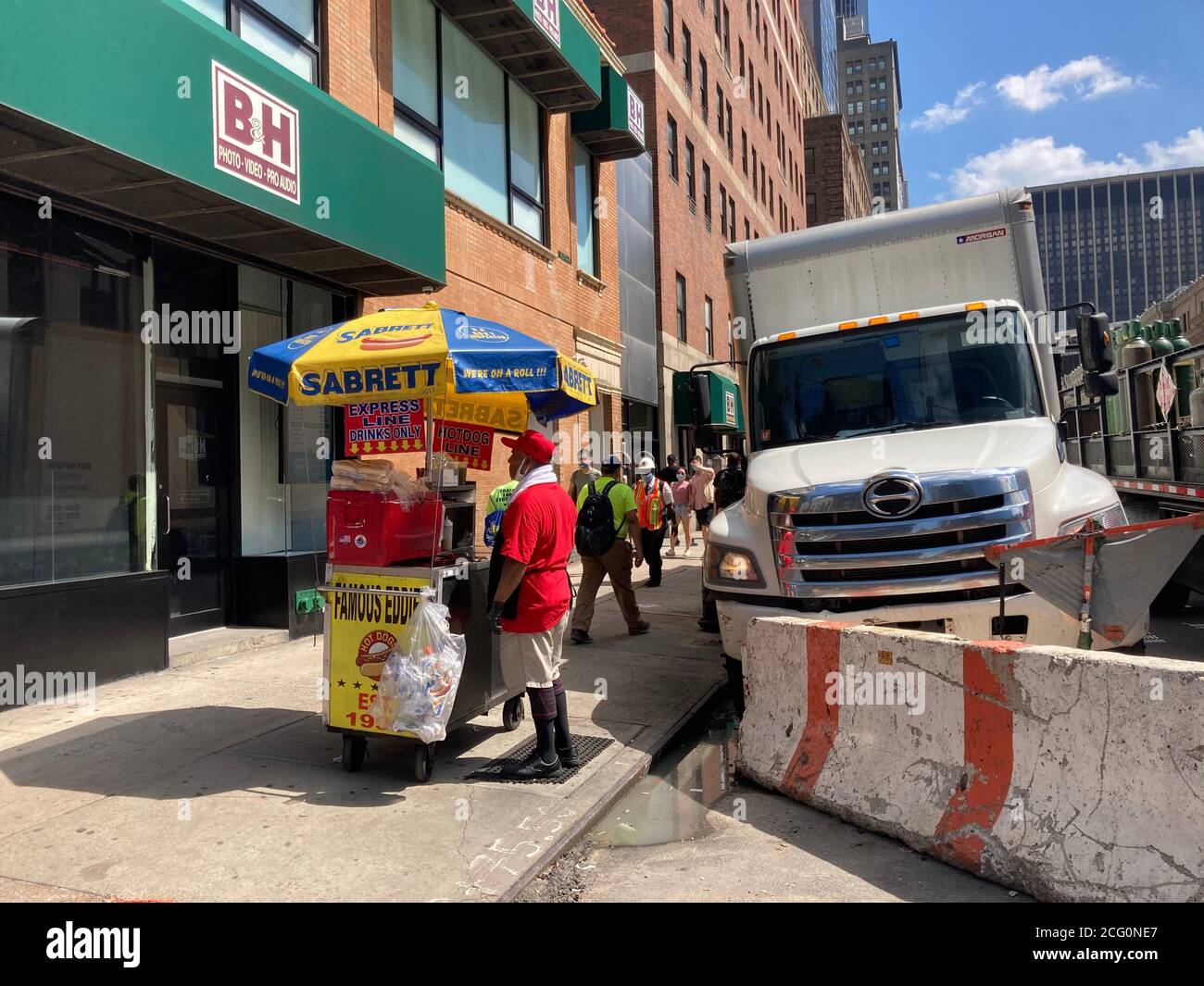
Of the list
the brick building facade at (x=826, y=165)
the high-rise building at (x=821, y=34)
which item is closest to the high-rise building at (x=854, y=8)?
the high-rise building at (x=821, y=34)

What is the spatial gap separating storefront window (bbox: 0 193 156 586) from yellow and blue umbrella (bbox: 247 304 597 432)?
6.97 feet

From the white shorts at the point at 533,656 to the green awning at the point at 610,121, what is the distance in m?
13.0

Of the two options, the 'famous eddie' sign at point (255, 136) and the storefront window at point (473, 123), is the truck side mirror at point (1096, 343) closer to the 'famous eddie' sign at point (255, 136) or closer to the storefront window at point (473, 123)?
the 'famous eddie' sign at point (255, 136)

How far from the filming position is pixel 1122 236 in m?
83.2

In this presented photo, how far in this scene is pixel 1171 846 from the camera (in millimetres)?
3334

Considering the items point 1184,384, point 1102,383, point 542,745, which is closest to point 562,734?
point 542,745

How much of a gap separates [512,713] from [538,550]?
1541 millimetres

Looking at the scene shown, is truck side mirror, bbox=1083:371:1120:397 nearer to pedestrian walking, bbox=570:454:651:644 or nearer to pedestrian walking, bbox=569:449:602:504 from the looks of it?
pedestrian walking, bbox=570:454:651:644

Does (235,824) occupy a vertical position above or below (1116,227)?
below
